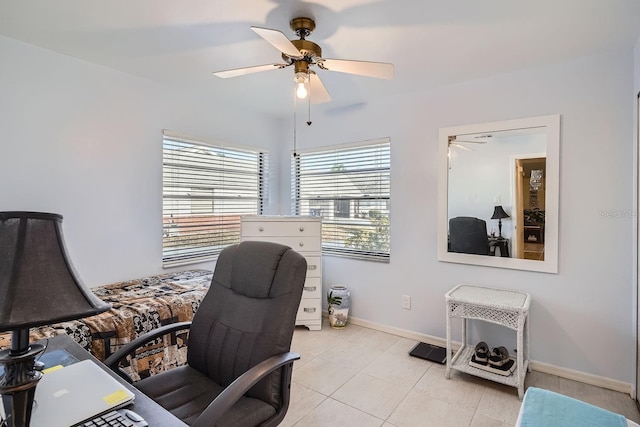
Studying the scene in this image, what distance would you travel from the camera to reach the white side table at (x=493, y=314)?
2254 millimetres

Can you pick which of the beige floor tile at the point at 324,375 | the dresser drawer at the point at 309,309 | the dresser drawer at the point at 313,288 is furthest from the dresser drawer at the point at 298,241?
the beige floor tile at the point at 324,375

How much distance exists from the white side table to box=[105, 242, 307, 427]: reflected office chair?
1598 mm

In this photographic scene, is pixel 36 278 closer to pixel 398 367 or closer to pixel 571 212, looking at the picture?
pixel 398 367

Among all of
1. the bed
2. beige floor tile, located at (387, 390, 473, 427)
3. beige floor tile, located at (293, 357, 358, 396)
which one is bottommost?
beige floor tile, located at (387, 390, 473, 427)

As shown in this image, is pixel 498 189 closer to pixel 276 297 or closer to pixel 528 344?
pixel 528 344

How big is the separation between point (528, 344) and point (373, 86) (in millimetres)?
2523

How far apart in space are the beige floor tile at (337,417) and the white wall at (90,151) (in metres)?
1.90

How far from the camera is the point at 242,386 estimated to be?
1.16m

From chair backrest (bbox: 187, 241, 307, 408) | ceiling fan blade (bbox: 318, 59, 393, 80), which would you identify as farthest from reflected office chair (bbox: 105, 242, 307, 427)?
ceiling fan blade (bbox: 318, 59, 393, 80)

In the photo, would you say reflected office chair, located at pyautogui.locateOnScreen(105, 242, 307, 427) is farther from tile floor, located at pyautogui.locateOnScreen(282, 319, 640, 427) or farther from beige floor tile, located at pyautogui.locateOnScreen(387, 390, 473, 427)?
beige floor tile, located at pyautogui.locateOnScreen(387, 390, 473, 427)

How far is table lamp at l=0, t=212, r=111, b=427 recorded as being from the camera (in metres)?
0.71

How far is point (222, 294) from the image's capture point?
5.40 ft

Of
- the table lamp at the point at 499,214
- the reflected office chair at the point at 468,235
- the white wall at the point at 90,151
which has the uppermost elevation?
the white wall at the point at 90,151

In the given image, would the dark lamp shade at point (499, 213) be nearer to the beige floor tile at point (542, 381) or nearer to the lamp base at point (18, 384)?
the beige floor tile at point (542, 381)
